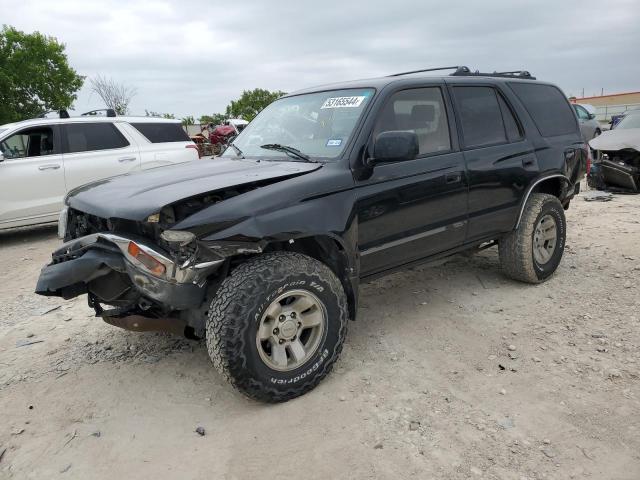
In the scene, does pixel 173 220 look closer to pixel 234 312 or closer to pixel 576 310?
pixel 234 312

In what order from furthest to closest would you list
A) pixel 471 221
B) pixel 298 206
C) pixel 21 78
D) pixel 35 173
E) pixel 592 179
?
pixel 21 78, pixel 592 179, pixel 35 173, pixel 471 221, pixel 298 206

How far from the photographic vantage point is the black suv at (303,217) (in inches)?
107

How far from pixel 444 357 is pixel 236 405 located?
4.67ft

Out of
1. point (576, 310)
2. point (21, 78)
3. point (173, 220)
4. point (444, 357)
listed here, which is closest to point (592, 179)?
point (576, 310)

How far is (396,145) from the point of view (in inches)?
124

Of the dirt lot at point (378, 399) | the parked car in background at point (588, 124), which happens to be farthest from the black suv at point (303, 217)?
the parked car in background at point (588, 124)

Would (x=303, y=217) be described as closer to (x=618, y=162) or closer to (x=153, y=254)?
(x=153, y=254)

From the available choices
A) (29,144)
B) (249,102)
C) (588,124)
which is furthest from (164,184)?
(249,102)

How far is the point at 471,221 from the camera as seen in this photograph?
406cm

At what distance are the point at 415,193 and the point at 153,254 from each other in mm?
1829

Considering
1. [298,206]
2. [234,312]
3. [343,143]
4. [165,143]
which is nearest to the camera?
[234,312]

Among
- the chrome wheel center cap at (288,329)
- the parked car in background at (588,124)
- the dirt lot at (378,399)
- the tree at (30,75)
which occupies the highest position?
the tree at (30,75)

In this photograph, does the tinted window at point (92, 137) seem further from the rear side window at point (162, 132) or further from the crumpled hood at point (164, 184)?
the crumpled hood at point (164, 184)

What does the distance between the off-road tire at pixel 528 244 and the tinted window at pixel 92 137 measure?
6.20 meters
